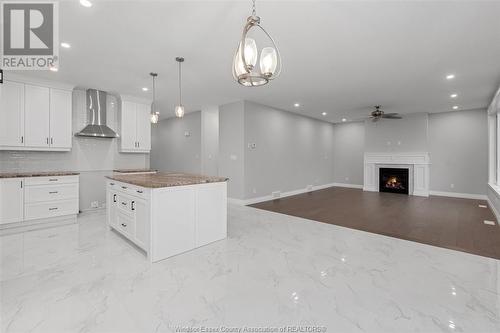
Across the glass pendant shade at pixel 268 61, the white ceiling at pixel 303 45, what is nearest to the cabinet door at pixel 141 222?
the glass pendant shade at pixel 268 61

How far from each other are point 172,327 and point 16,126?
15.9 feet

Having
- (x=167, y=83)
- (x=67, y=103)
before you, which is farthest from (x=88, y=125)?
(x=167, y=83)

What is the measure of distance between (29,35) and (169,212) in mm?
2790

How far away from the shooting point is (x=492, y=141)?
19.6ft

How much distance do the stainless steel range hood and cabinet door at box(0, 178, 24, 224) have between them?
5.21 feet

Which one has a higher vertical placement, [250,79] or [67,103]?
[67,103]

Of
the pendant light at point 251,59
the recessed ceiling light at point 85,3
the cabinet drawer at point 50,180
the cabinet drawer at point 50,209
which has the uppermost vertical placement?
the recessed ceiling light at point 85,3

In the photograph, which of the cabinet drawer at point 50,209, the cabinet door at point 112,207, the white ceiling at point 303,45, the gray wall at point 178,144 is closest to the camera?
the white ceiling at point 303,45

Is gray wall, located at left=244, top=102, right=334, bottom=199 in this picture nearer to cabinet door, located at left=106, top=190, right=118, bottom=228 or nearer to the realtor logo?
cabinet door, located at left=106, top=190, right=118, bottom=228

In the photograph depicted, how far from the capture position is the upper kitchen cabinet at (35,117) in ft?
13.5

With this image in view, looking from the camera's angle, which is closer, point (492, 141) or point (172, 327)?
point (172, 327)

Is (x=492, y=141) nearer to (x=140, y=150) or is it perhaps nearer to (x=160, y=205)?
(x=160, y=205)

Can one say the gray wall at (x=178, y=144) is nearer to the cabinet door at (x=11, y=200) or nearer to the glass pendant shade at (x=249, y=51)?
the cabinet door at (x=11, y=200)

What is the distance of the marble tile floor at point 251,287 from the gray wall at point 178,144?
16.1 ft
